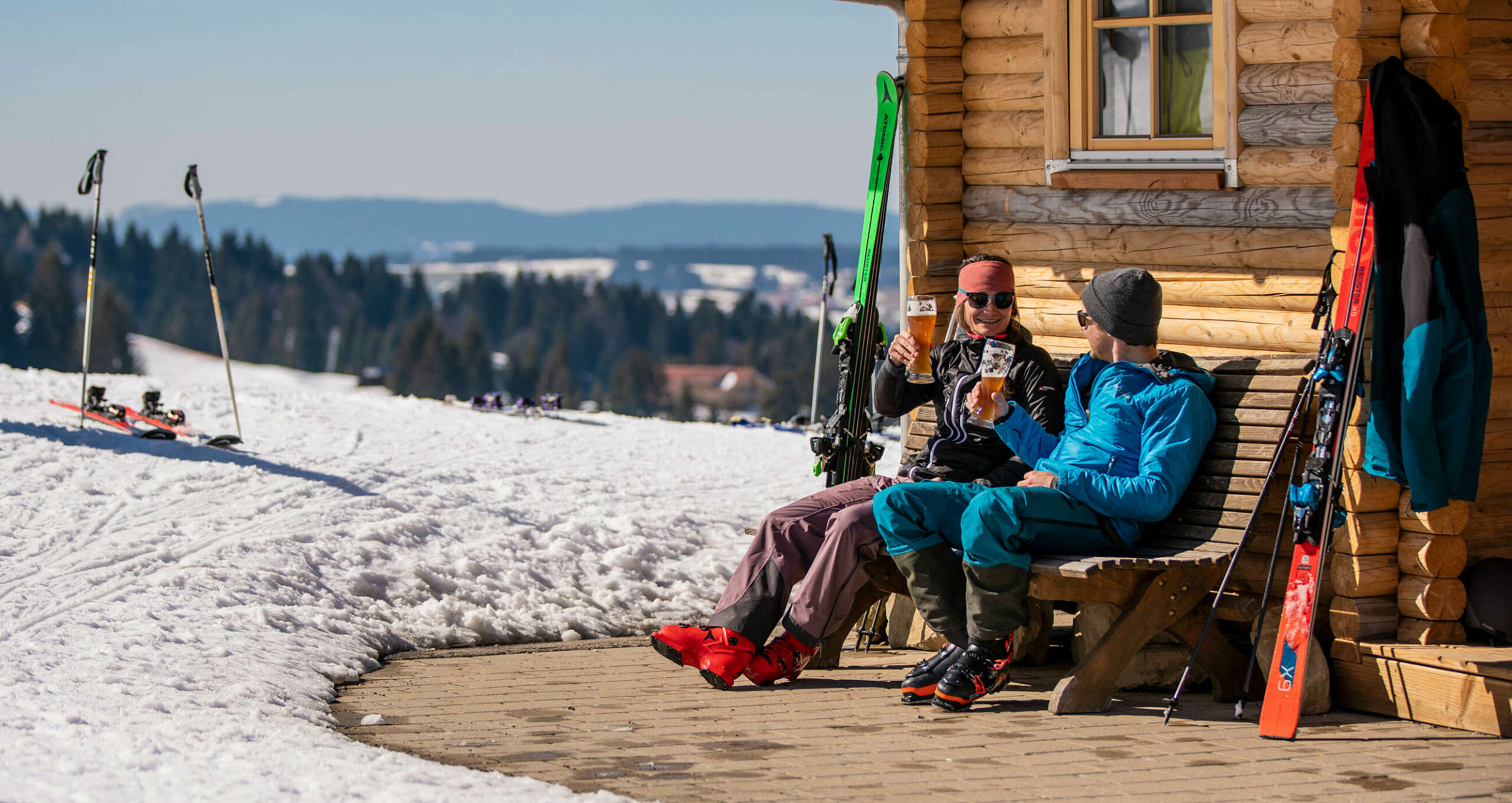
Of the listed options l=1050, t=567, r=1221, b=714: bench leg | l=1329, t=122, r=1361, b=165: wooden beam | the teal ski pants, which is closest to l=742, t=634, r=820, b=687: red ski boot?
the teal ski pants

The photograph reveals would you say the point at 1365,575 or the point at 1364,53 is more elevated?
the point at 1364,53

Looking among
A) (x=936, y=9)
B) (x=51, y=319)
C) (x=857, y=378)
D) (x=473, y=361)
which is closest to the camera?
(x=857, y=378)

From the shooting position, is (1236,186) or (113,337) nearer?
(1236,186)

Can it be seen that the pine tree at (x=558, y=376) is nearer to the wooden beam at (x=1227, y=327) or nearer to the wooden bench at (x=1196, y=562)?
the wooden beam at (x=1227, y=327)

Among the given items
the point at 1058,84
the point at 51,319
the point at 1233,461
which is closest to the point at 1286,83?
the point at 1058,84

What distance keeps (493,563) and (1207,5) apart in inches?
141

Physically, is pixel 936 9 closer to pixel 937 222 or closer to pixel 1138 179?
pixel 937 222

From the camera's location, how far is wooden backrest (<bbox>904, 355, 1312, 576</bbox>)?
4.05m

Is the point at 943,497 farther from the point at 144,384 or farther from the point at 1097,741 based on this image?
the point at 144,384

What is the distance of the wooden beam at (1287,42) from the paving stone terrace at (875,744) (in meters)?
2.08

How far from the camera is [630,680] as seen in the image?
177 inches

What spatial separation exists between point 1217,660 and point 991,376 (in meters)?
1.07

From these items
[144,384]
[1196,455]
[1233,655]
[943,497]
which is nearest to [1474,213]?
[1196,455]

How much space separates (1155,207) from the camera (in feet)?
16.9
